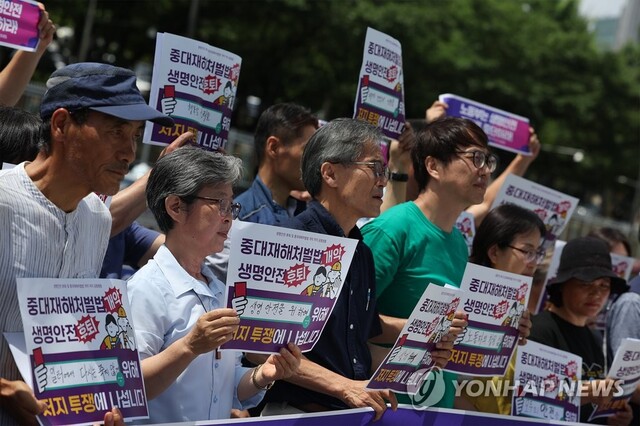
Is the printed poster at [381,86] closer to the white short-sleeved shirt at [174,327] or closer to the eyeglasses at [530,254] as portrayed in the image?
the eyeglasses at [530,254]

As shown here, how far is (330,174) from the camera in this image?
414 cm

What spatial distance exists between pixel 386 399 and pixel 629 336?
2.36 m

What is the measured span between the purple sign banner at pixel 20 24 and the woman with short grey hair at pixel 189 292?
1815mm

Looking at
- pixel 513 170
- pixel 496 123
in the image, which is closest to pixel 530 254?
pixel 496 123

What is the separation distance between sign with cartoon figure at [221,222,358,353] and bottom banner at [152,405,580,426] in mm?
261

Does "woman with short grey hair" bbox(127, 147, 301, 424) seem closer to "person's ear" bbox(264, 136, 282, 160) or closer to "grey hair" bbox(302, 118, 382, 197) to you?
"grey hair" bbox(302, 118, 382, 197)

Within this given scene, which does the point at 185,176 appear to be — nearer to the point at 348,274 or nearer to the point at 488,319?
the point at 348,274

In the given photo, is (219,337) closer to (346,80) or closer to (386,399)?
(386,399)

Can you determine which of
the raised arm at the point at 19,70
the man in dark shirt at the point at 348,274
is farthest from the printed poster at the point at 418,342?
the raised arm at the point at 19,70

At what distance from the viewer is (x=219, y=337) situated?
124 inches

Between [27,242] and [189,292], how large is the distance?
69 cm

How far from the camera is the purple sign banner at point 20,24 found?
503cm

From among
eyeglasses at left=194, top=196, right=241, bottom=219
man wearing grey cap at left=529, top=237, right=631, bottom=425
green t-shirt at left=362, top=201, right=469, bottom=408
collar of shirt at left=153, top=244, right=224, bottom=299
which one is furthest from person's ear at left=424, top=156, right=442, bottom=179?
collar of shirt at left=153, top=244, right=224, bottom=299

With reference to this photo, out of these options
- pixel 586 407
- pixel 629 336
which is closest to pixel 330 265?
pixel 586 407
